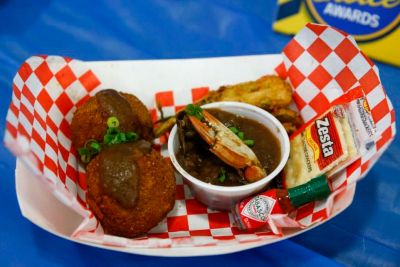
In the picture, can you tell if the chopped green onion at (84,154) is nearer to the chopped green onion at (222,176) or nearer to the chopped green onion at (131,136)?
the chopped green onion at (131,136)

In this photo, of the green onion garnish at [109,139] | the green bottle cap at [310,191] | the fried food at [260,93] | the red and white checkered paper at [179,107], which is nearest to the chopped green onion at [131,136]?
the green onion garnish at [109,139]

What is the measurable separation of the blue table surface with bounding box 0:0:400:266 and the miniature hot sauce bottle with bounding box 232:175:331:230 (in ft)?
0.40

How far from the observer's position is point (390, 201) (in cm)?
140

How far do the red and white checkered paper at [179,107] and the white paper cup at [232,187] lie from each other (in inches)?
3.5

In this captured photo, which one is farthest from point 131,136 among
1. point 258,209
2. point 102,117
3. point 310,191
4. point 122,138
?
point 310,191

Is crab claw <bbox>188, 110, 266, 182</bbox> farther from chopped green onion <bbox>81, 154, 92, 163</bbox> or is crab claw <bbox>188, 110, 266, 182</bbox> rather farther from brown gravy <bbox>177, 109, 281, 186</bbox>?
chopped green onion <bbox>81, 154, 92, 163</bbox>

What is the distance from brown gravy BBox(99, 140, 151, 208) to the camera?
1.13 meters

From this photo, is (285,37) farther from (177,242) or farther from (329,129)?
(177,242)

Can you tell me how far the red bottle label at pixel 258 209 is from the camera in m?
1.19

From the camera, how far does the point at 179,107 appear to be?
1611 millimetres

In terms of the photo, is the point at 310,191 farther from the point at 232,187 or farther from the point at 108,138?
the point at 108,138

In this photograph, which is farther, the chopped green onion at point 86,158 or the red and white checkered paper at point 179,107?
the chopped green onion at point 86,158

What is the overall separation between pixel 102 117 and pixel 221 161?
1.43 ft

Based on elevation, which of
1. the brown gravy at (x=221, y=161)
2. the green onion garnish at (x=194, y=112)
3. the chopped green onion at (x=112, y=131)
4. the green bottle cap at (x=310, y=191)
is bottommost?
the green bottle cap at (x=310, y=191)
